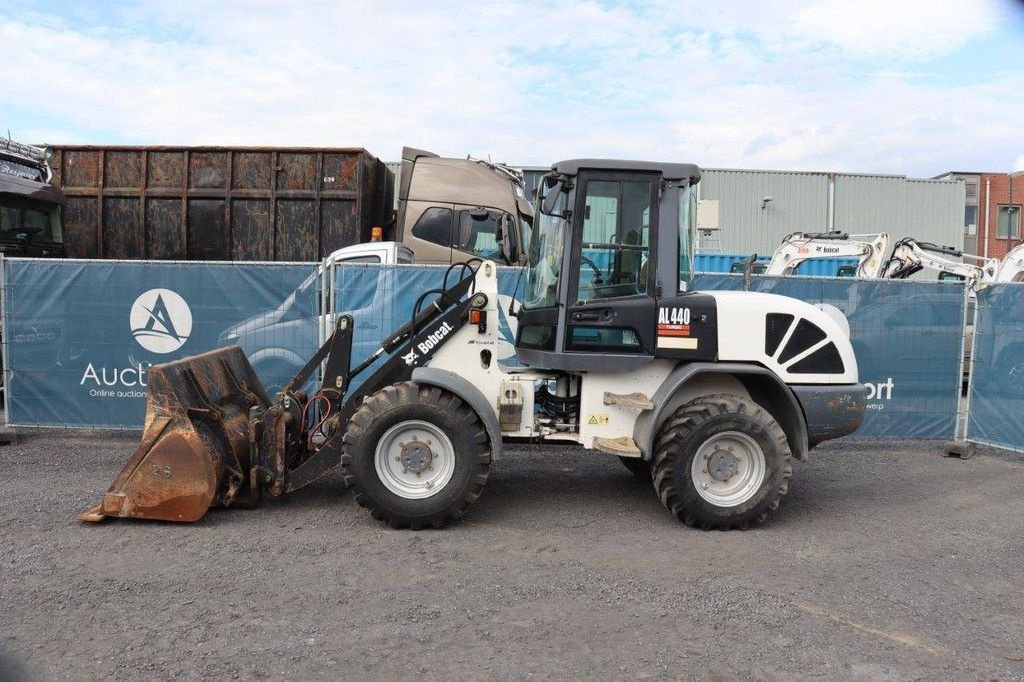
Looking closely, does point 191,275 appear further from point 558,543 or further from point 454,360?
point 558,543

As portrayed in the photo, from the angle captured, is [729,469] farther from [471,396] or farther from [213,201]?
[213,201]

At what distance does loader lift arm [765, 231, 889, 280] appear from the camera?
1485 centimetres

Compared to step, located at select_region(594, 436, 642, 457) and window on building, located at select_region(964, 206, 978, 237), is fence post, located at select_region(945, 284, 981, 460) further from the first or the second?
window on building, located at select_region(964, 206, 978, 237)

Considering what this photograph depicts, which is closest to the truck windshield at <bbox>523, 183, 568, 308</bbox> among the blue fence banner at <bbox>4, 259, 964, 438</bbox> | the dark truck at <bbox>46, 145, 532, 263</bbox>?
the blue fence banner at <bbox>4, 259, 964, 438</bbox>

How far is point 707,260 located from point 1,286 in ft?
55.2

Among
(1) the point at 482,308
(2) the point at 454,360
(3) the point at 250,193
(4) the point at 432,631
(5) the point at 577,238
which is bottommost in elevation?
(4) the point at 432,631

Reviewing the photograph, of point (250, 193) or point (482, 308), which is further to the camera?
point (250, 193)

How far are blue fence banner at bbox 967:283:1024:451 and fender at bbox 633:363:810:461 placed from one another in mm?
3520

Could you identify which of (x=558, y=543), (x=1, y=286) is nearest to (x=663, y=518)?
(x=558, y=543)

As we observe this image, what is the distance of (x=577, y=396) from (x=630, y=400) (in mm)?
483

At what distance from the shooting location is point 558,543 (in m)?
5.25

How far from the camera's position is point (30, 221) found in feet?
37.7

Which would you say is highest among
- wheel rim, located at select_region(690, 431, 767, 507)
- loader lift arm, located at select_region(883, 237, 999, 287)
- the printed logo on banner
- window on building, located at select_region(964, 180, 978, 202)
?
window on building, located at select_region(964, 180, 978, 202)

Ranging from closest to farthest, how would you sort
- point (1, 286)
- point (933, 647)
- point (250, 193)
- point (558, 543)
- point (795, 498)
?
1. point (933, 647)
2. point (558, 543)
3. point (795, 498)
4. point (1, 286)
5. point (250, 193)
